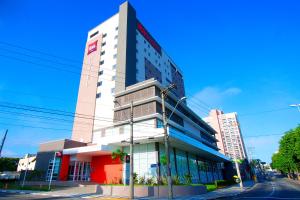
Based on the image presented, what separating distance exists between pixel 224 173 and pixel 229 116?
9077 centimetres

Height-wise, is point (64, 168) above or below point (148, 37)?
below

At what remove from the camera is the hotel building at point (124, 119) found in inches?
1347

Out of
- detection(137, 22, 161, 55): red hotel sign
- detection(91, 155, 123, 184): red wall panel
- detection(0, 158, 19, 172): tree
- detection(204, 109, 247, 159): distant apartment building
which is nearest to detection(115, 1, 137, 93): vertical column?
detection(137, 22, 161, 55): red hotel sign

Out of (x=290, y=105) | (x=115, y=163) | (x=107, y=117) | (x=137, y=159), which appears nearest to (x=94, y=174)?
(x=115, y=163)

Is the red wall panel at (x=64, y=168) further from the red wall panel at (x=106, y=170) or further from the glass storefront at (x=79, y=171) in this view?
the red wall panel at (x=106, y=170)

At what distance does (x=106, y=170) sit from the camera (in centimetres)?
3634

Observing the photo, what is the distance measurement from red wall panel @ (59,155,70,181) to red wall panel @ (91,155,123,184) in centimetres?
452

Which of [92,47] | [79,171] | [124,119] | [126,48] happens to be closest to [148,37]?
[126,48]

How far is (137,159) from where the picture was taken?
34.6 m

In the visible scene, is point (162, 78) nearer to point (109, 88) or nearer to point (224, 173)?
point (109, 88)

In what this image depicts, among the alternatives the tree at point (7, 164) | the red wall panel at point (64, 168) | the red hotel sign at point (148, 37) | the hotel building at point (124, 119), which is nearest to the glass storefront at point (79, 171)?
the hotel building at point (124, 119)

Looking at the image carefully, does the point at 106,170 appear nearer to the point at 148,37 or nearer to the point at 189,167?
the point at 189,167

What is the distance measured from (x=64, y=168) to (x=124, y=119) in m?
14.5

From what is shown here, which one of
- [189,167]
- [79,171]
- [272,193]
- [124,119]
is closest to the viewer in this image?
[272,193]
